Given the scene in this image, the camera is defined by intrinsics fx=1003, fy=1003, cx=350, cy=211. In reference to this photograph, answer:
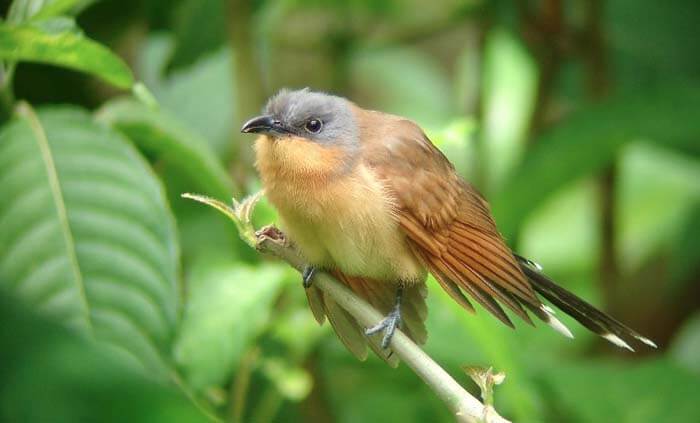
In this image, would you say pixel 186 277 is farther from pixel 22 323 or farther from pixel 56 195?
pixel 22 323

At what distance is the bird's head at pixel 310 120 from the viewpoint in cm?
191

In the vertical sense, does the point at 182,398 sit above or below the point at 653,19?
above

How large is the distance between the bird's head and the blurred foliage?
158mm

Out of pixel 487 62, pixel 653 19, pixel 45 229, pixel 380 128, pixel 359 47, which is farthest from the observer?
pixel 359 47

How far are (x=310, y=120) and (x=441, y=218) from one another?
32cm

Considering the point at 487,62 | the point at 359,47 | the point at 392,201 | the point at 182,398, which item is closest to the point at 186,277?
the point at 392,201

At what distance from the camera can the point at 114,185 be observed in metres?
1.86

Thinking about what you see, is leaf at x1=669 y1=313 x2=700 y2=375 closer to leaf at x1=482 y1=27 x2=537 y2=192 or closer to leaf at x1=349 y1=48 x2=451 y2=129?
leaf at x1=482 y1=27 x2=537 y2=192

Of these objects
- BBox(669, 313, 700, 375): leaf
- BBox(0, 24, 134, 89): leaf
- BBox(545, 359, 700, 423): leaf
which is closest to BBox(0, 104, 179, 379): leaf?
BBox(0, 24, 134, 89): leaf

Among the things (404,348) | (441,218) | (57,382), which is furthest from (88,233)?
(57,382)

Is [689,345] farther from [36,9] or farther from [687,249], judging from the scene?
[36,9]

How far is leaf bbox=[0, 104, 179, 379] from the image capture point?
169cm

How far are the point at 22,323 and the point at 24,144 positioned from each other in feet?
4.64

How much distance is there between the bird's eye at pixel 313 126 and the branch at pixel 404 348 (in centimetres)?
49
